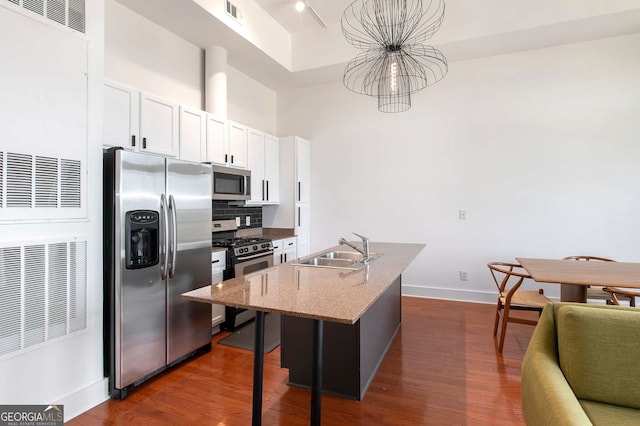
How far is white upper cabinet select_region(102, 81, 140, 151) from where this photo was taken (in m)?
2.71

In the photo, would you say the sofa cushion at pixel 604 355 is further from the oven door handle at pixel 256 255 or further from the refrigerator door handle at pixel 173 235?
the oven door handle at pixel 256 255

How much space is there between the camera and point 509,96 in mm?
4223

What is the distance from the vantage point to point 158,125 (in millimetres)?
3115

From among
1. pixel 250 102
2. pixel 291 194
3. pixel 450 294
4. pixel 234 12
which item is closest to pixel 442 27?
pixel 234 12

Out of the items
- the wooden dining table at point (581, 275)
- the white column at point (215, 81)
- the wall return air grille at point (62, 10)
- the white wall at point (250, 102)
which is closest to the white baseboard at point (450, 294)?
the wooden dining table at point (581, 275)

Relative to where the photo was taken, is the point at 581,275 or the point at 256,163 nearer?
the point at 581,275

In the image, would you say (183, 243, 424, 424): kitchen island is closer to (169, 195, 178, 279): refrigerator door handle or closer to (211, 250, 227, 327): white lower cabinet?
(169, 195, 178, 279): refrigerator door handle

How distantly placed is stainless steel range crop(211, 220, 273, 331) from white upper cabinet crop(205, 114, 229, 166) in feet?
2.54

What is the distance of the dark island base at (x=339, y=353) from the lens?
2238 millimetres

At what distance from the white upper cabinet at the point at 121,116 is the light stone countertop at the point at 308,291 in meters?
1.72

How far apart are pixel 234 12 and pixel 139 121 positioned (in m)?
1.59

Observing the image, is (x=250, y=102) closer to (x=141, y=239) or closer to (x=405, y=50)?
(x=405, y=50)

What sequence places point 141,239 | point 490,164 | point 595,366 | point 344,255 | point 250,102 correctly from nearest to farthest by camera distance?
point 595,366
point 141,239
point 344,255
point 490,164
point 250,102

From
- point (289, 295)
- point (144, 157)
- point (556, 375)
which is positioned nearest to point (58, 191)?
point (144, 157)
